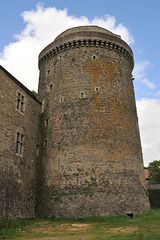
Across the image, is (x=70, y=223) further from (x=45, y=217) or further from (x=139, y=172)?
(x=139, y=172)

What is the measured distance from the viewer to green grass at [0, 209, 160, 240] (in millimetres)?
11617

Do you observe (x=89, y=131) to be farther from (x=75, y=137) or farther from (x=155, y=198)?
(x=155, y=198)

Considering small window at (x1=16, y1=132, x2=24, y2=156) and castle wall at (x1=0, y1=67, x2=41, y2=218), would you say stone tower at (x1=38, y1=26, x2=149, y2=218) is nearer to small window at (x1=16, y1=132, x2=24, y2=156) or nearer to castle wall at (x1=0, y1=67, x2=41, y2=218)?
castle wall at (x1=0, y1=67, x2=41, y2=218)

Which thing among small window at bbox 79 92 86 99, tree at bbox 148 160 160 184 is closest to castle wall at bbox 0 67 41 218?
small window at bbox 79 92 86 99

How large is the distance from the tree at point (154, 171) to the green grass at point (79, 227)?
23.2m

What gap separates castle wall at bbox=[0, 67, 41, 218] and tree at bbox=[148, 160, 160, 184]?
Result: 2674cm

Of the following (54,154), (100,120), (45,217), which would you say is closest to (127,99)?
(100,120)

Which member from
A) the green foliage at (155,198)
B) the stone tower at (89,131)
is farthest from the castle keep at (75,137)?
the green foliage at (155,198)

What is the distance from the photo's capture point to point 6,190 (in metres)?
15.7

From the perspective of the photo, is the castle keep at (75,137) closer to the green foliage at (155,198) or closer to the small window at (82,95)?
the small window at (82,95)

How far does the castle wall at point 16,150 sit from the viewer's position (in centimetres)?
1590

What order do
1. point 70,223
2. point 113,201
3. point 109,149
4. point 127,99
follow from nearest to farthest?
point 70,223
point 113,201
point 109,149
point 127,99

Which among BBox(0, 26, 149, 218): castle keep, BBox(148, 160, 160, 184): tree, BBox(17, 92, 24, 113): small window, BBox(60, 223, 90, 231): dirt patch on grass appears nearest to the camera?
BBox(60, 223, 90, 231): dirt patch on grass

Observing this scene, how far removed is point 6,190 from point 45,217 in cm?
440
